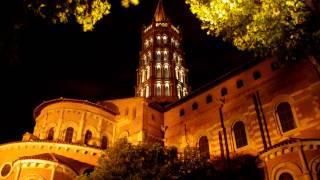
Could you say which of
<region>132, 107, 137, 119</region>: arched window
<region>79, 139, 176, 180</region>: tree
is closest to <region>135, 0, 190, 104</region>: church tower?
<region>132, 107, 137, 119</region>: arched window

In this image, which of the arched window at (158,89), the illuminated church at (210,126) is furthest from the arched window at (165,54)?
the illuminated church at (210,126)

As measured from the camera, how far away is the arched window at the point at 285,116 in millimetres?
22734

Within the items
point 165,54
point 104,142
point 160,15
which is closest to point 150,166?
point 104,142

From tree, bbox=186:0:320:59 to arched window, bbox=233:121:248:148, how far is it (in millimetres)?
14033

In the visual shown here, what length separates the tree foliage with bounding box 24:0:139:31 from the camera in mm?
9203

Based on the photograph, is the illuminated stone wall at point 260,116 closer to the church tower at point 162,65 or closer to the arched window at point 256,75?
the arched window at point 256,75

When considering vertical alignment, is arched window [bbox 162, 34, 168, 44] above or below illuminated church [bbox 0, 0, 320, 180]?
above

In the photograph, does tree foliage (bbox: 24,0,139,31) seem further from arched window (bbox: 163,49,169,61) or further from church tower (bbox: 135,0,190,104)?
arched window (bbox: 163,49,169,61)

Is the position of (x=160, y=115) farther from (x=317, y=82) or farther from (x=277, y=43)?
(x=277, y=43)

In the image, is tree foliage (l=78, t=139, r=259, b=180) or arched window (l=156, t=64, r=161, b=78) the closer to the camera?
tree foliage (l=78, t=139, r=259, b=180)

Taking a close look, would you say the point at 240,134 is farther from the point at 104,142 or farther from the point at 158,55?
the point at 158,55

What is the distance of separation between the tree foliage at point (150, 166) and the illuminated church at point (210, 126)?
3.41 metres

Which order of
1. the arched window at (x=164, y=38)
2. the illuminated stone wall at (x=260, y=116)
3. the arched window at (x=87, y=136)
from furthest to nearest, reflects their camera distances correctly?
the arched window at (x=164, y=38), the arched window at (x=87, y=136), the illuminated stone wall at (x=260, y=116)

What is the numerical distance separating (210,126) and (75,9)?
20436 millimetres
